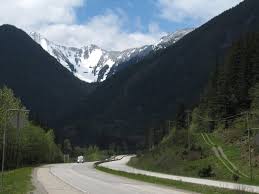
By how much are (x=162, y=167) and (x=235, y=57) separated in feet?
97.7

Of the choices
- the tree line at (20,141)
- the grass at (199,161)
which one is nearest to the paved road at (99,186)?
the grass at (199,161)

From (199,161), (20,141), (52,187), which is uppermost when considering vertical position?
(20,141)

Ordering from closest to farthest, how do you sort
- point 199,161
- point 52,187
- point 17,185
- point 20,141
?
1. point 52,187
2. point 17,185
3. point 199,161
4. point 20,141

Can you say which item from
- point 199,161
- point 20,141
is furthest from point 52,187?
point 20,141

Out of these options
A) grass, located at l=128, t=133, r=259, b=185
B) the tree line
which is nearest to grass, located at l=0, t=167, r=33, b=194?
the tree line

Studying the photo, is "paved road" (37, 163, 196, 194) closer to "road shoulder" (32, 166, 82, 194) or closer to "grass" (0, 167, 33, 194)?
"road shoulder" (32, 166, 82, 194)

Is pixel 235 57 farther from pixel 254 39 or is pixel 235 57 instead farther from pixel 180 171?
pixel 180 171

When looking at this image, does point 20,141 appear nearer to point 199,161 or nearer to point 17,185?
point 199,161

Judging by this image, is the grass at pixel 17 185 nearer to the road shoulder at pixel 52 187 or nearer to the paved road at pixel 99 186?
the road shoulder at pixel 52 187

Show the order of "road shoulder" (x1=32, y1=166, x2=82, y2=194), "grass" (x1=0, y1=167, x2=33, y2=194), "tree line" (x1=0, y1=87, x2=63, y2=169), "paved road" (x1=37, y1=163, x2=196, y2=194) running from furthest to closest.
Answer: "tree line" (x1=0, y1=87, x2=63, y2=169), "paved road" (x1=37, y1=163, x2=196, y2=194), "road shoulder" (x1=32, y1=166, x2=82, y2=194), "grass" (x1=0, y1=167, x2=33, y2=194)

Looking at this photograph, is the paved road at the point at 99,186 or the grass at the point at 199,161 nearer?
the paved road at the point at 99,186

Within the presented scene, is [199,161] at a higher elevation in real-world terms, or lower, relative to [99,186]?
higher

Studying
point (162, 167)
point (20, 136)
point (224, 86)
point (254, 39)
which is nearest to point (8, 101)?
point (20, 136)

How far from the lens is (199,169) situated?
7188 centimetres
